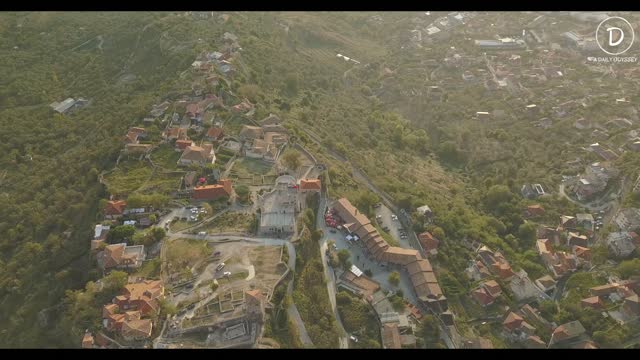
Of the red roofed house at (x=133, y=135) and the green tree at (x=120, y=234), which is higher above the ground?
the red roofed house at (x=133, y=135)

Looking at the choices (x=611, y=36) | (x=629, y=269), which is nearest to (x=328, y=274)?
(x=629, y=269)

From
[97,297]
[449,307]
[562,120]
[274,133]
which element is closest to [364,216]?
A: [449,307]

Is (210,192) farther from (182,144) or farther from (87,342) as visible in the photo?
(87,342)

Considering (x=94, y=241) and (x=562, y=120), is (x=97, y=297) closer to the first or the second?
(x=94, y=241)

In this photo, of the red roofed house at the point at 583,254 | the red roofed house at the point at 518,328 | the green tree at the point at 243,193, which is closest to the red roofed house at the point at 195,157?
the green tree at the point at 243,193

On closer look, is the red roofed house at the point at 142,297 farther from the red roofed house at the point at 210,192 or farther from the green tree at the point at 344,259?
the green tree at the point at 344,259

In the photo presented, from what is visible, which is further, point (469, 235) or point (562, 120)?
point (562, 120)
